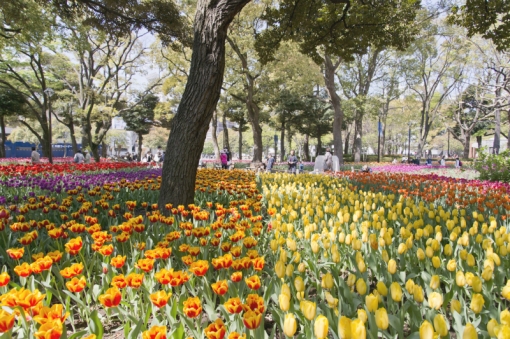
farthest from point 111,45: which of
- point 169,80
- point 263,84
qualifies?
point 263,84

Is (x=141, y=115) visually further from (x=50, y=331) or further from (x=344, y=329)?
(x=344, y=329)

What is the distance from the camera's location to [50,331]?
1.18m

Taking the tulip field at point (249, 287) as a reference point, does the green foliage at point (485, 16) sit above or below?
above

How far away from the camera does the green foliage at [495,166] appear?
9.51 metres

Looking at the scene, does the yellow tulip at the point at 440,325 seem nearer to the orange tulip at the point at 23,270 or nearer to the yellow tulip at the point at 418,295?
the yellow tulip at the point at 418,295

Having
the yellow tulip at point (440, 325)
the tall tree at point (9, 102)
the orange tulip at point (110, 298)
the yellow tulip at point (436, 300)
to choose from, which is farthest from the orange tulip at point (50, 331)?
the tall tree at point (9, 102)

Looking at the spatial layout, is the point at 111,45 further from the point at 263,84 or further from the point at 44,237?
the point at 44,237

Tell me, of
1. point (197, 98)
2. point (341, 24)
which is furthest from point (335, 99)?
point (197, 98)

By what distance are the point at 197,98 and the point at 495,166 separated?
9.63m

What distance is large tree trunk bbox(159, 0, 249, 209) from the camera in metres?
4.33

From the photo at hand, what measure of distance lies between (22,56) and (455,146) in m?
83.5

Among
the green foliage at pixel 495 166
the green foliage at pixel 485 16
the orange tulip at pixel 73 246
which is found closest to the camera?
the orange tulip at pixel 73 246

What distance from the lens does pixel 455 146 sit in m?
76.9

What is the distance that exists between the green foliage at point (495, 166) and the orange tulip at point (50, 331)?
37.1 feet
